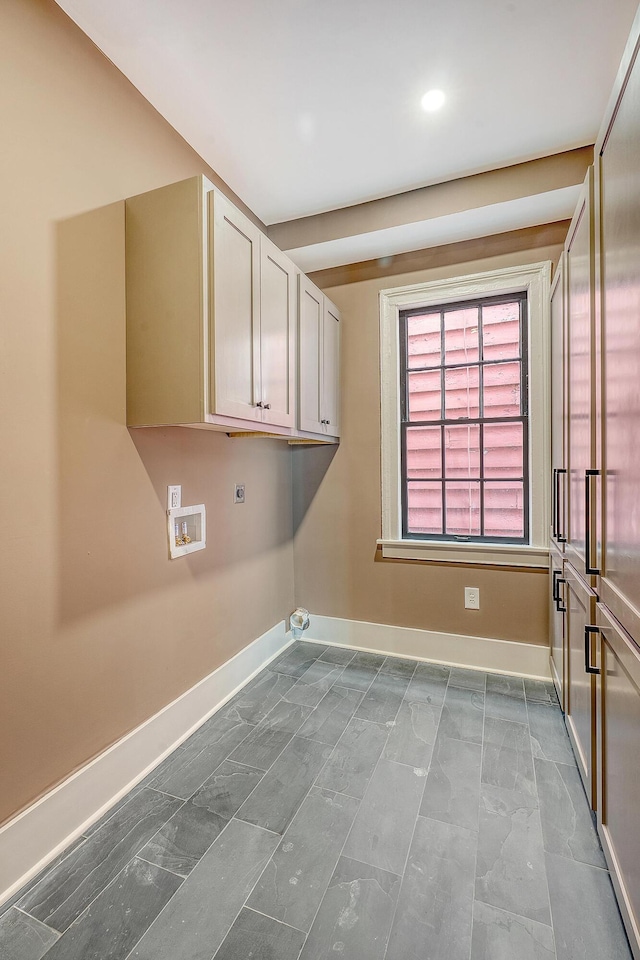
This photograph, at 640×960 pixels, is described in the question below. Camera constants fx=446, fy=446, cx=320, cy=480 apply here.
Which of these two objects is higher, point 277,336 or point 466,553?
point 277,336

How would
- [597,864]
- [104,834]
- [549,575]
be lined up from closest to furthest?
[597,864]
[104,834]
[549,575]

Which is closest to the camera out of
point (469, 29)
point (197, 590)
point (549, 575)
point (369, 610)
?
point (469, 29)

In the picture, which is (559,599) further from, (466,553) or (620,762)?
(620,762)

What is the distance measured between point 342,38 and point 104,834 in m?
3.07

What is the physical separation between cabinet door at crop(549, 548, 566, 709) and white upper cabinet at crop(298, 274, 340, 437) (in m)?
1.54

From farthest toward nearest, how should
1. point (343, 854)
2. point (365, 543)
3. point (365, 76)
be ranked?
point (365, 543) → point (365, 76) → point (343, 854)

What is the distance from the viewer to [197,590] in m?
2.30

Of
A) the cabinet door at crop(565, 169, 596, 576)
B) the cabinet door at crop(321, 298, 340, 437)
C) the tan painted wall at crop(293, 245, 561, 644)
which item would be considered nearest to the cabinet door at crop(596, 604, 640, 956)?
the cabinet door at crop(565, 169, 596, 576)

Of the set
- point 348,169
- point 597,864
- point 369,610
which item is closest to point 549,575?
point 369,610

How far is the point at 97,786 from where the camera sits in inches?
65.9

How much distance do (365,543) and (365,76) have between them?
98.4 inches

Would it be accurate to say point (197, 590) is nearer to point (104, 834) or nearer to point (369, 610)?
point (104, 834)

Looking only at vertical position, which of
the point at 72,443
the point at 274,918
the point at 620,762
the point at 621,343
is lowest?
the point at 274,918


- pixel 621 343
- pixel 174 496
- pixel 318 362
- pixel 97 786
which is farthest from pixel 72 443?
pixel 621 343
